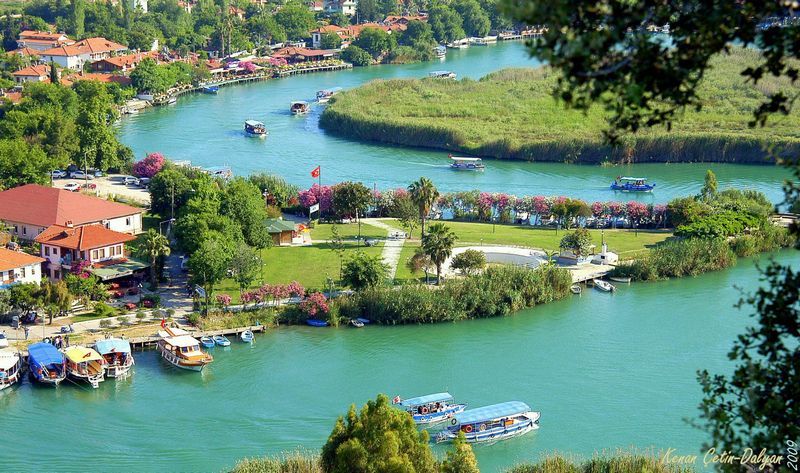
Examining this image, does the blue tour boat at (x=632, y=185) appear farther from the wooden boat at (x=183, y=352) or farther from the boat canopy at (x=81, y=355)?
the boat canopy at (x=81, y=355)

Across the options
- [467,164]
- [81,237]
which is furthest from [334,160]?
[81,237]

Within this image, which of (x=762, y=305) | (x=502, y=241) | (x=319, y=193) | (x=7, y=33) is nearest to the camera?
(x=762, y=305)

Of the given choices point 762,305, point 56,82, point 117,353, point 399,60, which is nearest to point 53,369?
point 117,353

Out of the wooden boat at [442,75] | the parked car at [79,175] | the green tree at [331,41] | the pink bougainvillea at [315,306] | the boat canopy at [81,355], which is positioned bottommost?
the boat canopy at [81,355]

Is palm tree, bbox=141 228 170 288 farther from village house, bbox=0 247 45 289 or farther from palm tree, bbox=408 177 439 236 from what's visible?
palm tree, bbox=408 177 439 236

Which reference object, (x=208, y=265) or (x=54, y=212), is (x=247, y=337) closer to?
(x=208, y=265)

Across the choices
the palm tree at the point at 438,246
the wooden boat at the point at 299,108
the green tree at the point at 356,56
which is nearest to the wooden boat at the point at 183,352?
the palm tree at the point at 438,246

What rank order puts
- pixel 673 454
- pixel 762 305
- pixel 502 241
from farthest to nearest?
pixel 502 241
pixel 673 454
pixel 762 305

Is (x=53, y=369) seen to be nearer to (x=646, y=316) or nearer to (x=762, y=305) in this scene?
(x=646, y=316)
